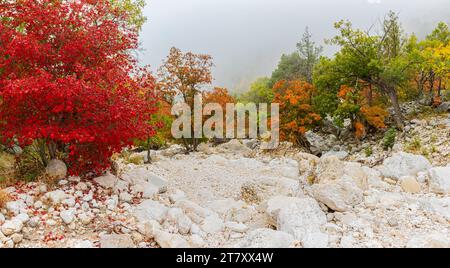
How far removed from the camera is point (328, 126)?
26.5 metres

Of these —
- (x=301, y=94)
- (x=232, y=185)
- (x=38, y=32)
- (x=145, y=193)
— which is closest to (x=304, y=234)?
(x=145, y=193)

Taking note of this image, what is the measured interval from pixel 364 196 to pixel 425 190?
2.31 metres

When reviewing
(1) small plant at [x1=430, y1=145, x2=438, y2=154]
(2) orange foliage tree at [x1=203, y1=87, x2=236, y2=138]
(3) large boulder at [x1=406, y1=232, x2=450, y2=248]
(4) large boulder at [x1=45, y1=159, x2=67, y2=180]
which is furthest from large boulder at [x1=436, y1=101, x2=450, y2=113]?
(4) large boulder at [x1=45, y1=159, x2=67, y2=180]

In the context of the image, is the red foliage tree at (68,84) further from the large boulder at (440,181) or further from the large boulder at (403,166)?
the large boulder at (440,181)

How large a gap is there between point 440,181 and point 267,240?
609 cm

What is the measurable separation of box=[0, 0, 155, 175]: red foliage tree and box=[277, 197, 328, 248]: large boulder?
455cm

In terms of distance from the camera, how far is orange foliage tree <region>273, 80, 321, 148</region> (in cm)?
2400

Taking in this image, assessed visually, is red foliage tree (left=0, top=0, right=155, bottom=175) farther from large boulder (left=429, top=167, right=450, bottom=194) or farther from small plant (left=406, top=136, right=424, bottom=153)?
small plant (left=406, top=136, right=424, bottom=153)

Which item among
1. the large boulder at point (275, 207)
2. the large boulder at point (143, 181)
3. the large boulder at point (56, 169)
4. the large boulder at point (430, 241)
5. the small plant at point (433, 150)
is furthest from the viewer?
the small plant at point (433, 150)

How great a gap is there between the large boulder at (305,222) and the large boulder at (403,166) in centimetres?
461

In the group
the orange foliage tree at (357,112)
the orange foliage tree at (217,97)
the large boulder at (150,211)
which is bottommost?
the large boulder at (150,211)

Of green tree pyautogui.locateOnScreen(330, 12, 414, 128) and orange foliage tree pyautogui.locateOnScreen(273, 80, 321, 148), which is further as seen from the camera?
orange foliage tree pyautogui.locateOnScreen(273, 80, 321, 148)

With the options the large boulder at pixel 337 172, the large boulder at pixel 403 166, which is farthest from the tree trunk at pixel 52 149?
the large boulder at pixel 403 166

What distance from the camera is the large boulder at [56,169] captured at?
1051 cm
